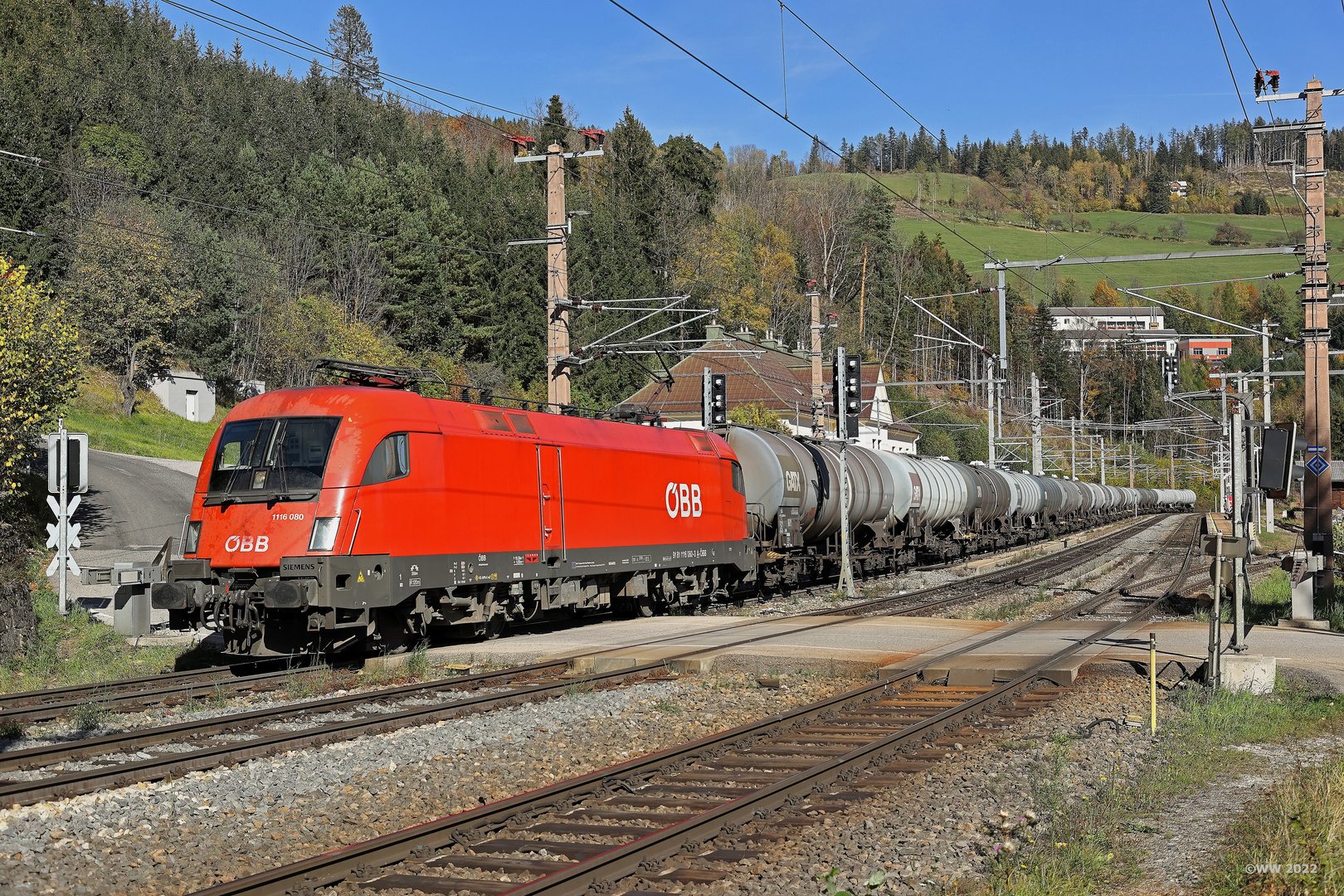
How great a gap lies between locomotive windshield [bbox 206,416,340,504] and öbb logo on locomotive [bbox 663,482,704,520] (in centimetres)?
804

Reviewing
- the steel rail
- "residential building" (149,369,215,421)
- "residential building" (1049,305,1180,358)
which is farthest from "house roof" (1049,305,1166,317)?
the steel rail

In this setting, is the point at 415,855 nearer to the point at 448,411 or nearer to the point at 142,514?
the point at 448,411

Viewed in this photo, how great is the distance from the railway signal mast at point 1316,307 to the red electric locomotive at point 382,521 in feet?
43.2

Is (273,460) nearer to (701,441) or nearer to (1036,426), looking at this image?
(701,441)

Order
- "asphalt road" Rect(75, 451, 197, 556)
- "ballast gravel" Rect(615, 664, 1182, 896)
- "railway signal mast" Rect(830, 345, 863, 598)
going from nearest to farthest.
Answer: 1. "ballast gravel" Rect(615, 664, 1182, 896)
2. "railway signal mast" Rect(830, 345, 863, 598)
3. "asphalt road" Rect(75, 451, 197, 556)

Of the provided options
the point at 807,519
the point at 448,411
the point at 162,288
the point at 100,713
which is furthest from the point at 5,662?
the point at 162,288

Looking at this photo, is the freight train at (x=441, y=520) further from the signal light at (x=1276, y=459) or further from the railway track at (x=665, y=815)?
the signal light at (x=1276, y=459)

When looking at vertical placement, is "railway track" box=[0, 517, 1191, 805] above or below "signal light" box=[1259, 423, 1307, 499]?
below

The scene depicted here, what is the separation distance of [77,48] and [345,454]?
77032 millimetres

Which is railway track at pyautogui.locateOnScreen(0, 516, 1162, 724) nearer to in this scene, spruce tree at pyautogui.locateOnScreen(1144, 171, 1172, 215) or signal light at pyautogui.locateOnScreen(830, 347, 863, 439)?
signal light at pyautogui.locateOnScreen(830, 347, 863, 439)

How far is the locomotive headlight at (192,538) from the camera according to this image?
14.0 meters

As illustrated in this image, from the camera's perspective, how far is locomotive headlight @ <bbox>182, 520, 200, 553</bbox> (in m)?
14.0

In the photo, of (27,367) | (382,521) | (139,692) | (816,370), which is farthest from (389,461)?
(816,370)

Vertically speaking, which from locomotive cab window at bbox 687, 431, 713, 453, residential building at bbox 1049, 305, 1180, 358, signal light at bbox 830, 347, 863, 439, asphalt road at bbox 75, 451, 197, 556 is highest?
residential building at bbox 1049, 305, 1180, 358
